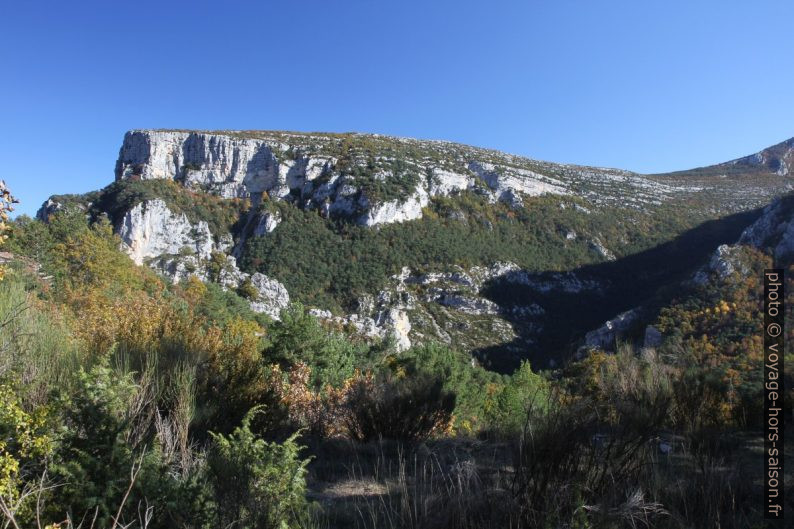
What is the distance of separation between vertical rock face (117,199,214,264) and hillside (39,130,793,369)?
0.63ft

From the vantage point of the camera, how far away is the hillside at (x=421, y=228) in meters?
59.2

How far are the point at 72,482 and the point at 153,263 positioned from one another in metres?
64.6

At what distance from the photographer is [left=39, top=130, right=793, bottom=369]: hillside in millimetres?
59156

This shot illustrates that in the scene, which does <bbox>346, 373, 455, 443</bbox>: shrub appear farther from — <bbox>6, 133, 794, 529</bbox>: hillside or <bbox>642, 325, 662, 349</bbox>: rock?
<bbox>642, 325, 662, 349</bbox>: rock

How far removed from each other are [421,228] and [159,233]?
4206 centimetres

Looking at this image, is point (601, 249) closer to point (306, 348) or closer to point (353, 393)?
point (306, 348)

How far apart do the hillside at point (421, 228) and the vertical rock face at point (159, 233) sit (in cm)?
19

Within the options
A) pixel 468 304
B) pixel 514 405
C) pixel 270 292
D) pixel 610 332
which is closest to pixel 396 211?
pixel 468 304

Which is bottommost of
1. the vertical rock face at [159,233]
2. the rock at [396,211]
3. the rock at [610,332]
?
the rock at [610,332]

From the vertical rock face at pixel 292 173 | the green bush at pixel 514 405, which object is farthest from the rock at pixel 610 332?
the vertical rock face at pixel 292 173

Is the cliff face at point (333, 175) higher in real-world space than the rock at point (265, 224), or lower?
higher

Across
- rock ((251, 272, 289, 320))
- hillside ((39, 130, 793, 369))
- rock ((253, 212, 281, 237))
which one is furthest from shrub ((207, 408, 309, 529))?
rock ((253, 212, 281, 237))

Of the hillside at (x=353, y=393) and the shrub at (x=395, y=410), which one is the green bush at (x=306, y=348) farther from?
the shrub at (x=395, y=410)

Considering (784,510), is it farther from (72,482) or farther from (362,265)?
(362,265)
